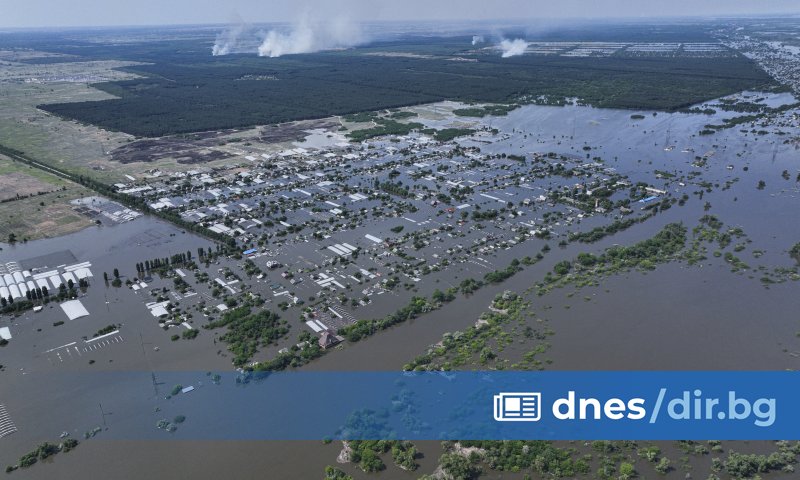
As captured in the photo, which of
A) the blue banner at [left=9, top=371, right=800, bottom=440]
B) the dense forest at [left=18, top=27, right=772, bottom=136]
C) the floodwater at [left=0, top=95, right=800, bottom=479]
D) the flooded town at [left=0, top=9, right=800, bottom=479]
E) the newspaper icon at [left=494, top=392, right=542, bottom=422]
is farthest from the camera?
the dense forest at [left=18, top=27, right=772, bottom=136]

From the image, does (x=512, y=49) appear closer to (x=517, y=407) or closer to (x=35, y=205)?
(x=35, y=205)

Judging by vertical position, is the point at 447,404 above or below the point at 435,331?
below

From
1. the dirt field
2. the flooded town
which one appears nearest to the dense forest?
the dirt field

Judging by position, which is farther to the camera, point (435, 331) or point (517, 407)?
point (435, 331)

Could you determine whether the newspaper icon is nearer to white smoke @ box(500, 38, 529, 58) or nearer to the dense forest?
the dense forest

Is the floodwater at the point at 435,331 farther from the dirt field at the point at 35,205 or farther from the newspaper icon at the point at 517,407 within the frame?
the newspaper icon at the point at 517,407

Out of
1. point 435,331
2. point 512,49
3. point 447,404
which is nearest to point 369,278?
point 435,331

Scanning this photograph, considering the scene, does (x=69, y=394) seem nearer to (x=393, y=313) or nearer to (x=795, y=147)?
(x=393, y=313)
